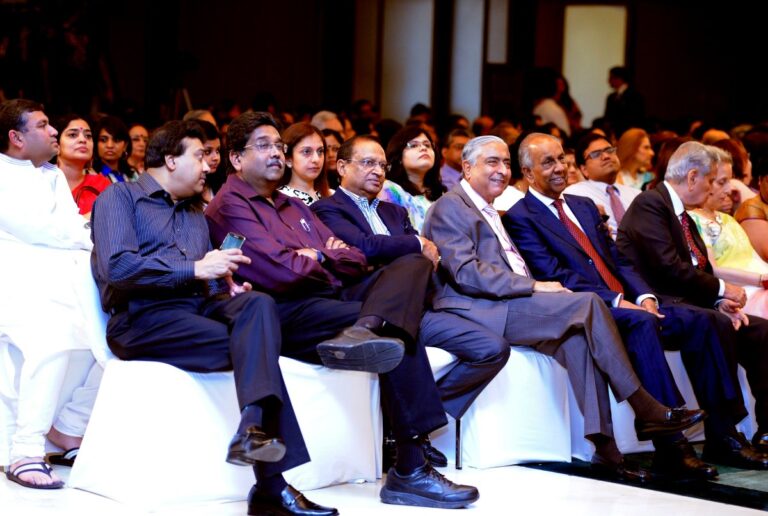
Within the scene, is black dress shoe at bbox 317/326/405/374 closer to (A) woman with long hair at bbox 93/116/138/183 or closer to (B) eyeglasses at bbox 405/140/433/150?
(B) eyeglasses at bbox 405/140/433/150

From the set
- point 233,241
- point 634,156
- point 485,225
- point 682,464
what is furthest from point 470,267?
point 634,156

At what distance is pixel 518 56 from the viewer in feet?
40.2

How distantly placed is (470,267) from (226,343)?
1.31 metres

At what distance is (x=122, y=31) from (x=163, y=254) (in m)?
8.00

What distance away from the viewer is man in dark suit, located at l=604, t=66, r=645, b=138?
37.0ft

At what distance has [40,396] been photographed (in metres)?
→ 4.43

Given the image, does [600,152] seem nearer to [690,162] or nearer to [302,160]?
[690,162]

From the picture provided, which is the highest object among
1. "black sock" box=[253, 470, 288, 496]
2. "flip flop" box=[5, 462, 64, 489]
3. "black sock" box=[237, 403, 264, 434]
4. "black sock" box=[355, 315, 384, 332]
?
"black sock" box=[355, 315, 384, 332]

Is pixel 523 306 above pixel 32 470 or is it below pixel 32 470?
above

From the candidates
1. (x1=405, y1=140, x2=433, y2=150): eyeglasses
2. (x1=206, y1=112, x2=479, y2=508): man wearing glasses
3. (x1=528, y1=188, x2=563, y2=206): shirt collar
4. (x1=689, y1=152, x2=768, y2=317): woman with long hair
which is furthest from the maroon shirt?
(x1=689, y1=152, x2=768, y2=317): woman with long hair

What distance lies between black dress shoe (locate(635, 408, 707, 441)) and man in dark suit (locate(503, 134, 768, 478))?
0.12 meters

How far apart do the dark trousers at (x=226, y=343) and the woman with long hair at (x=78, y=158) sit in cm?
145

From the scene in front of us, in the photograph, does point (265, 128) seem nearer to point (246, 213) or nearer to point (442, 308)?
point (246, 213)

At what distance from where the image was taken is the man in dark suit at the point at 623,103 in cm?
1127
